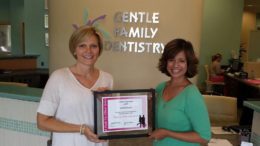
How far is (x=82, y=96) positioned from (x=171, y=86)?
1.71ft

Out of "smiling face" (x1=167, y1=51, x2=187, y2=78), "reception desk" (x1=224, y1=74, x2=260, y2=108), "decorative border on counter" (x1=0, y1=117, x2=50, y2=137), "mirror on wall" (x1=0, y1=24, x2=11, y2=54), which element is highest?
"mirror on wall" (x1=0, y1=24, x2=11, y2=54)

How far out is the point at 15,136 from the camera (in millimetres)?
2674

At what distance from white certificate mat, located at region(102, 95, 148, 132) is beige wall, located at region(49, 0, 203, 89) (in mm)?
2659

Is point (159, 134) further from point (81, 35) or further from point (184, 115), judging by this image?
point (81, 35)

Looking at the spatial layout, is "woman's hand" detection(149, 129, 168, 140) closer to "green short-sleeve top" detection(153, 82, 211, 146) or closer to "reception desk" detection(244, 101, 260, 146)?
"green short-sleeve top" detection(153, 82, 211, 146)

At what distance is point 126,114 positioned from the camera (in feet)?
5.83

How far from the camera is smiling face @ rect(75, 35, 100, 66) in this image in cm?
168

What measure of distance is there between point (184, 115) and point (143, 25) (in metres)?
2.85

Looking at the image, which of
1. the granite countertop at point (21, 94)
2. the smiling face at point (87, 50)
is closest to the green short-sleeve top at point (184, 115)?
the smiling face at point (87, 50)

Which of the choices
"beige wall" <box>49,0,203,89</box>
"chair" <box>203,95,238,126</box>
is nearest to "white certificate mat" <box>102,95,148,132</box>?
"chair" <box>203,95,238,126</box>

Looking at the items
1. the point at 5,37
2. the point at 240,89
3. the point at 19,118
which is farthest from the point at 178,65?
the point at 5,37

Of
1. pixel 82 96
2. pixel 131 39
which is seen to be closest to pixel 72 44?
pixel 82 96

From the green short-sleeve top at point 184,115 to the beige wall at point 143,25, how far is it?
2695 millimetres

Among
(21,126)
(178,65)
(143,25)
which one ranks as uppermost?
(143,25)
